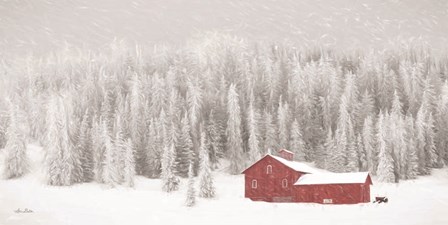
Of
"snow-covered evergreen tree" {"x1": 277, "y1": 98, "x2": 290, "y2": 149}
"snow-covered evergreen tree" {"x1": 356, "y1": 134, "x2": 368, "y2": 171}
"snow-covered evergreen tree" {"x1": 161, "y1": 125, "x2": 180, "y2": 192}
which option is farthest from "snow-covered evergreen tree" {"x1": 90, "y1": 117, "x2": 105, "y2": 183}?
"snow-covered evergreen tree" {"x1": 356, "y1": 134, "x2": 368, "y2": 171}

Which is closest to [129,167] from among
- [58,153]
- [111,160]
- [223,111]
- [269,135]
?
[111,160]

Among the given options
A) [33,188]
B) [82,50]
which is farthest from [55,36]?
[33,188]

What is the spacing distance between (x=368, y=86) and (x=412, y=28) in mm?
32373

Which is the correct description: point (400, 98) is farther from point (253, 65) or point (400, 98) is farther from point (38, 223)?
point (38, 223)

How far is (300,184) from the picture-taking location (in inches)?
2411

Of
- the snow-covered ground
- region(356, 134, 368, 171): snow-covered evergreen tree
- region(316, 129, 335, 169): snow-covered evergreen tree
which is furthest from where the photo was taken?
region(316, 129, 335, 169): snow-covered evergreen tree

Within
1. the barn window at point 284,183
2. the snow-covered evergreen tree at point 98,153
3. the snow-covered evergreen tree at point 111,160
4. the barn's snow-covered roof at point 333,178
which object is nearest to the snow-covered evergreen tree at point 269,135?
the barn window at point 284,183

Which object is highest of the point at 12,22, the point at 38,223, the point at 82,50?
the point at 12,22

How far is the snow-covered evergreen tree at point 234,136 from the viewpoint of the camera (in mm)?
77188

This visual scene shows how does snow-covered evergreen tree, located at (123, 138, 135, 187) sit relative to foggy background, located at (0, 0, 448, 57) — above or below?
below

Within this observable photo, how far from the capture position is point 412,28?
119188 mm

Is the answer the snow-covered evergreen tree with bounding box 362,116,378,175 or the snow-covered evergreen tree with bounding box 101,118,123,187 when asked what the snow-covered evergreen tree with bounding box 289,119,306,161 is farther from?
the snow-covered evergreen tree with bounding box 101,118,123,187

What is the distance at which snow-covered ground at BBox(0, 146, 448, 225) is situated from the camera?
45875 millimetres

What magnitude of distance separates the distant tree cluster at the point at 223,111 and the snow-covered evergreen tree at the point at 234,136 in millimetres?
178
